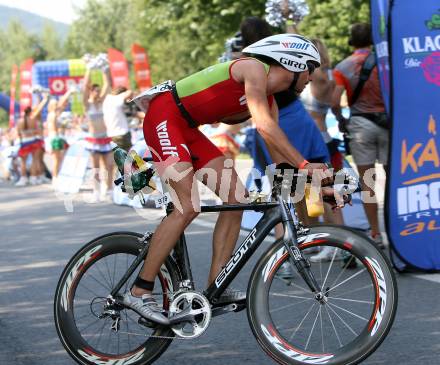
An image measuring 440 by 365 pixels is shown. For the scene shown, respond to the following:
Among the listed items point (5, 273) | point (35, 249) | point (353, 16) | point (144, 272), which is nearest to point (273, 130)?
point (144, 272)

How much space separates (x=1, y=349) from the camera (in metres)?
5.69

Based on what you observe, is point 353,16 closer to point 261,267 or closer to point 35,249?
point 35,249

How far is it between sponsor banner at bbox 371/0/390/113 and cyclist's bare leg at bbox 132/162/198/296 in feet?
8.56

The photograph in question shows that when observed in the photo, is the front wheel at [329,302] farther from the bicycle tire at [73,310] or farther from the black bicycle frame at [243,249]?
the bicycle tire at [73,310]

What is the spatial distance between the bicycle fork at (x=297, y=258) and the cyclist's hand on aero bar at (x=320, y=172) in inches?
10.1

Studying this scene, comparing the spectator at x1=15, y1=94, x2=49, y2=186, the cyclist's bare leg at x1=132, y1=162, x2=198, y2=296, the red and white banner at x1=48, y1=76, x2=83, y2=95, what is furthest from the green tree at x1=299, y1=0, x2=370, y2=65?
the cyclist's bare leg at x1=132, y1=162, x2=198, y2=296

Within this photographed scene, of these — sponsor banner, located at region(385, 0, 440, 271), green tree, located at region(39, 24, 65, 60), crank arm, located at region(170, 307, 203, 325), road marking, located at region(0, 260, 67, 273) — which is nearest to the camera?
crank arm, located at region(170, 307, 203, 325)

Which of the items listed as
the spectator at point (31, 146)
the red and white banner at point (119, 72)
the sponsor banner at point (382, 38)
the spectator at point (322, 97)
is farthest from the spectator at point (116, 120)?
the red and white banner at point (119, 72)

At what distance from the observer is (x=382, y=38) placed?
7254mm

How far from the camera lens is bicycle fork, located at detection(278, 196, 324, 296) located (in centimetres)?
472

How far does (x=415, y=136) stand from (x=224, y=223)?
2482 millimetres

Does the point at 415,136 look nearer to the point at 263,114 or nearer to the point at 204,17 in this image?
the point at 263,114

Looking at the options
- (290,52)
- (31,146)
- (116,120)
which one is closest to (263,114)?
(290,52)

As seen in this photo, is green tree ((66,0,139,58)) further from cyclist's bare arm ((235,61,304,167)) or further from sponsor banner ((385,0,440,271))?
cyclist's bare arm ((235,61,304,167))
